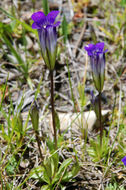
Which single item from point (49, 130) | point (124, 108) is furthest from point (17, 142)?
point (124, 108)

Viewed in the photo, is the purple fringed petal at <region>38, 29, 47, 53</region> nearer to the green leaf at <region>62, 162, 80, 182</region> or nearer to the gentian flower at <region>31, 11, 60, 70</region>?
the gentian flower at <region>31, 11, 60, 70</region>

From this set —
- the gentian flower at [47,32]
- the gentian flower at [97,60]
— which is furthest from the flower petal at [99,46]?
the gentian flower at [47,32]

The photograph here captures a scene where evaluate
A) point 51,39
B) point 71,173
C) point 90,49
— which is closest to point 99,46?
point 90,49

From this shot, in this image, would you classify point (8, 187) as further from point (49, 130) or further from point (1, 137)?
point (49, 130)

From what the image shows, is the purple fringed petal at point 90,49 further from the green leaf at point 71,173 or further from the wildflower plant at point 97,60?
the green leaf at point 71,173

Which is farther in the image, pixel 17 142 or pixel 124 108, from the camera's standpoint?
pixel 124 108
